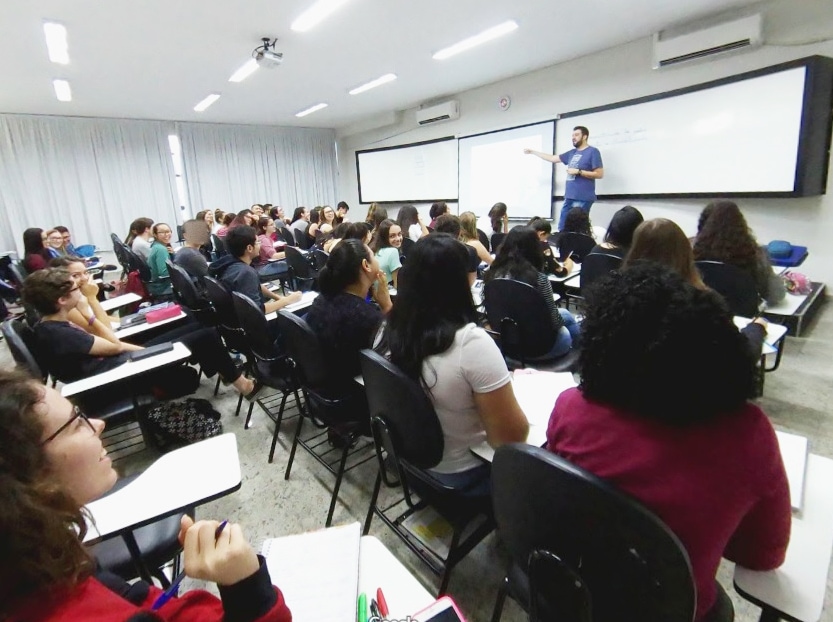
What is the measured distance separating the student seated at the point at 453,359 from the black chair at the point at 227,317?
5.35 ft

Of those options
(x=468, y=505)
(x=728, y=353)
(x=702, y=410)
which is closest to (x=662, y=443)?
(x=702, y=410)

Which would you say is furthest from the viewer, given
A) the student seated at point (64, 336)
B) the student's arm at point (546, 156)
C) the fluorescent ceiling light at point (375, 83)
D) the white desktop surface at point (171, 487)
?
the fluorescent ceiling light at point (375, 83)

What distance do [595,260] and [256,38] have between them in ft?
12.7

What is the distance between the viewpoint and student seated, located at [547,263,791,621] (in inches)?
28.2

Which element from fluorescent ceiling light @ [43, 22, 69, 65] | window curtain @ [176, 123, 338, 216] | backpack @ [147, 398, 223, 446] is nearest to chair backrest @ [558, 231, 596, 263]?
backpack @ [147, 398, 223, 446]

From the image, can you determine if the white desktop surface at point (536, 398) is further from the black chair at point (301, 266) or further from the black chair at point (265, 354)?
the black chair at point (301, 266)

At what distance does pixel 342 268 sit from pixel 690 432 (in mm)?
1443

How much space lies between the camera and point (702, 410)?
0.73 metres

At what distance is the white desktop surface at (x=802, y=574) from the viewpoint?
76 centimetres

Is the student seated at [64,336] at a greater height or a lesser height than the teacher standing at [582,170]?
lesser

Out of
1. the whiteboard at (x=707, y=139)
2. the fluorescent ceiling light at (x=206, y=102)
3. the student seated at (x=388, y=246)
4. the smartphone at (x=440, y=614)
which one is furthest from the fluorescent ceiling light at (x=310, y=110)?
the smartphone at (x=440, y=614)

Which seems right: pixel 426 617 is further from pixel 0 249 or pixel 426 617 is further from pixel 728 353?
pixel 0 249

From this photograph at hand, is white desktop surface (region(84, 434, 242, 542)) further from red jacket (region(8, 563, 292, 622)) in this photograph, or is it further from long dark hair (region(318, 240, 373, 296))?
long dark hair (region(318, 240, 373, 296))

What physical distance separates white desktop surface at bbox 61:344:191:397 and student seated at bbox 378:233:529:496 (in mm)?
1228
